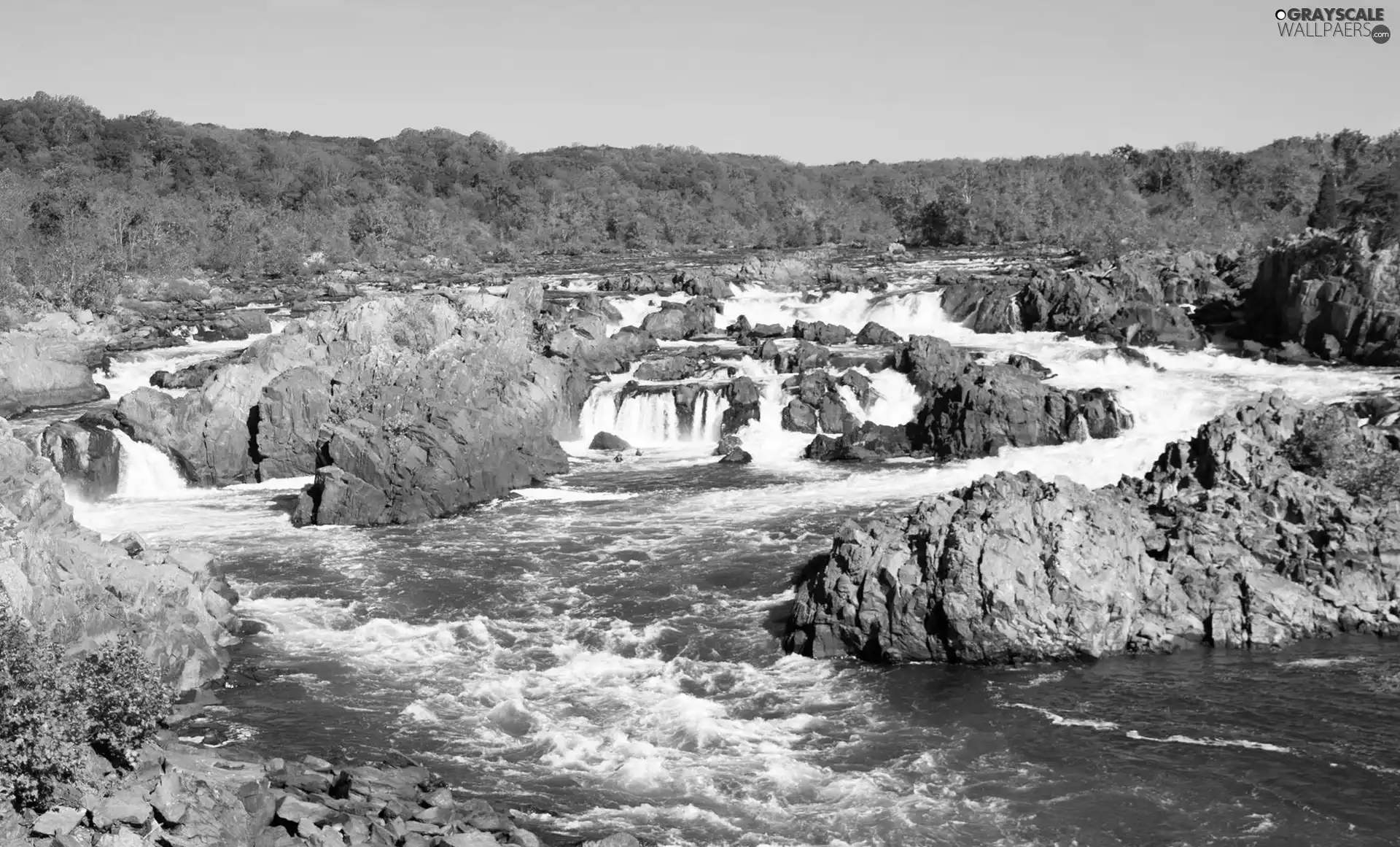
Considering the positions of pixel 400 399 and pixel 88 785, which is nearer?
pixel 88 785

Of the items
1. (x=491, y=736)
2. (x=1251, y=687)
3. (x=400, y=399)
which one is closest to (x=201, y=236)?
(x=400, y=399)

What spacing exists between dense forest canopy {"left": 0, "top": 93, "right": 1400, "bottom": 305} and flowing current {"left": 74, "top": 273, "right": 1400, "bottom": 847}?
120ft

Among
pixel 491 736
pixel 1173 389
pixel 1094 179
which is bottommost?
pixel 491 736

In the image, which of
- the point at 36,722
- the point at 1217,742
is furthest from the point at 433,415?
the point at 1217,742

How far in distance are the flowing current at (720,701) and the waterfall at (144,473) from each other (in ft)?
6.49

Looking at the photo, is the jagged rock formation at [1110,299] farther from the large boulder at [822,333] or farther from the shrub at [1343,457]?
the shrub at [1343,457]

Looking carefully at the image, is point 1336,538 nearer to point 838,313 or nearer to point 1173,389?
point 1173,389

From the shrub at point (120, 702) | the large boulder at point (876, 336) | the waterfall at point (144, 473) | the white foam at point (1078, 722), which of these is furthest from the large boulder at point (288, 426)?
the white foam at point (1078, 722)

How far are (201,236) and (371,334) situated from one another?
50.4 m

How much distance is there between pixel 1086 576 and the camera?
21031mm

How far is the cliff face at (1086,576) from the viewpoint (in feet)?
68.3

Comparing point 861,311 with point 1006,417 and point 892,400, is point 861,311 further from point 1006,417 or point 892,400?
point 1006,417

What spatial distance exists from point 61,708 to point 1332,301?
139 ft

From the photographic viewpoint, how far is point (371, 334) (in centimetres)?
3825
